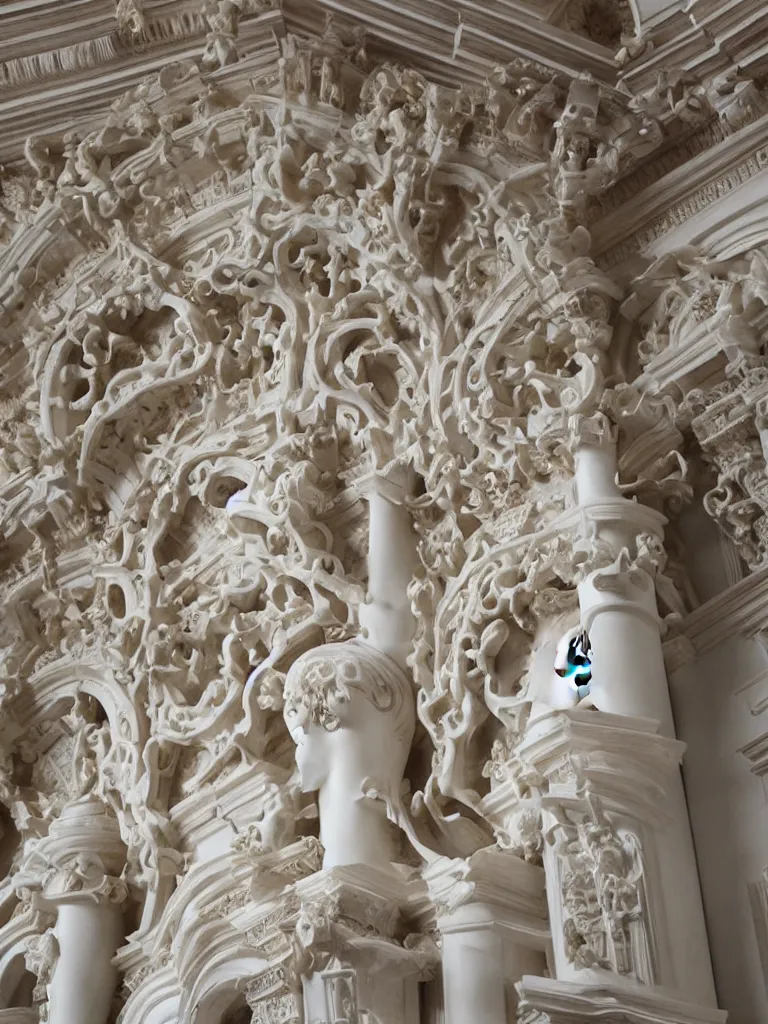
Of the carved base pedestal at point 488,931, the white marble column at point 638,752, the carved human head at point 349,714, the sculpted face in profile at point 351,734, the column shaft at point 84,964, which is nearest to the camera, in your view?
the white marble column at point 638,752

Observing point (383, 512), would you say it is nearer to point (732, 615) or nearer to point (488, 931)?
point (732, 615)

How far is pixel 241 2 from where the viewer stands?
7.72 meters

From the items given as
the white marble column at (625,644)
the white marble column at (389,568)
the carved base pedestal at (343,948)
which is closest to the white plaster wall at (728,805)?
the white marble column at (625,644)

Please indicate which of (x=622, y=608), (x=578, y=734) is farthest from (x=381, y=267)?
(x=578, y=734)

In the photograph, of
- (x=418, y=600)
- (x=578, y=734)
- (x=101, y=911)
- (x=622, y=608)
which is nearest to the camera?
(x=578, y=734)

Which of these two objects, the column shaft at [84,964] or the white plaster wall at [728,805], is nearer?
the white plaster wall at [728,805]

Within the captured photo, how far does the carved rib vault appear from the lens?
16.7 ft

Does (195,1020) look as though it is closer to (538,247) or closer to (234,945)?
(234,945)

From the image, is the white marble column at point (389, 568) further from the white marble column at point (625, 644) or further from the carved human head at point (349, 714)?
the white marble column at point (625, 644)

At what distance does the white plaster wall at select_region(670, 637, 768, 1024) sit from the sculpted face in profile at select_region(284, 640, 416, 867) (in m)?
0.98

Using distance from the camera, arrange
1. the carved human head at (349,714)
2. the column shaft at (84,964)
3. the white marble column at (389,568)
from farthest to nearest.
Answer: the column shaft at (84,964) < the white marble column at (389,568) < the carved human head at (349,714)

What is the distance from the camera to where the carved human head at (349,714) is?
5.68 meters

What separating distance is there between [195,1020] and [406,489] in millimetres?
2104

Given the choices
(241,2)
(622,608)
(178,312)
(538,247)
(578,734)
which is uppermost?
(241,2)
